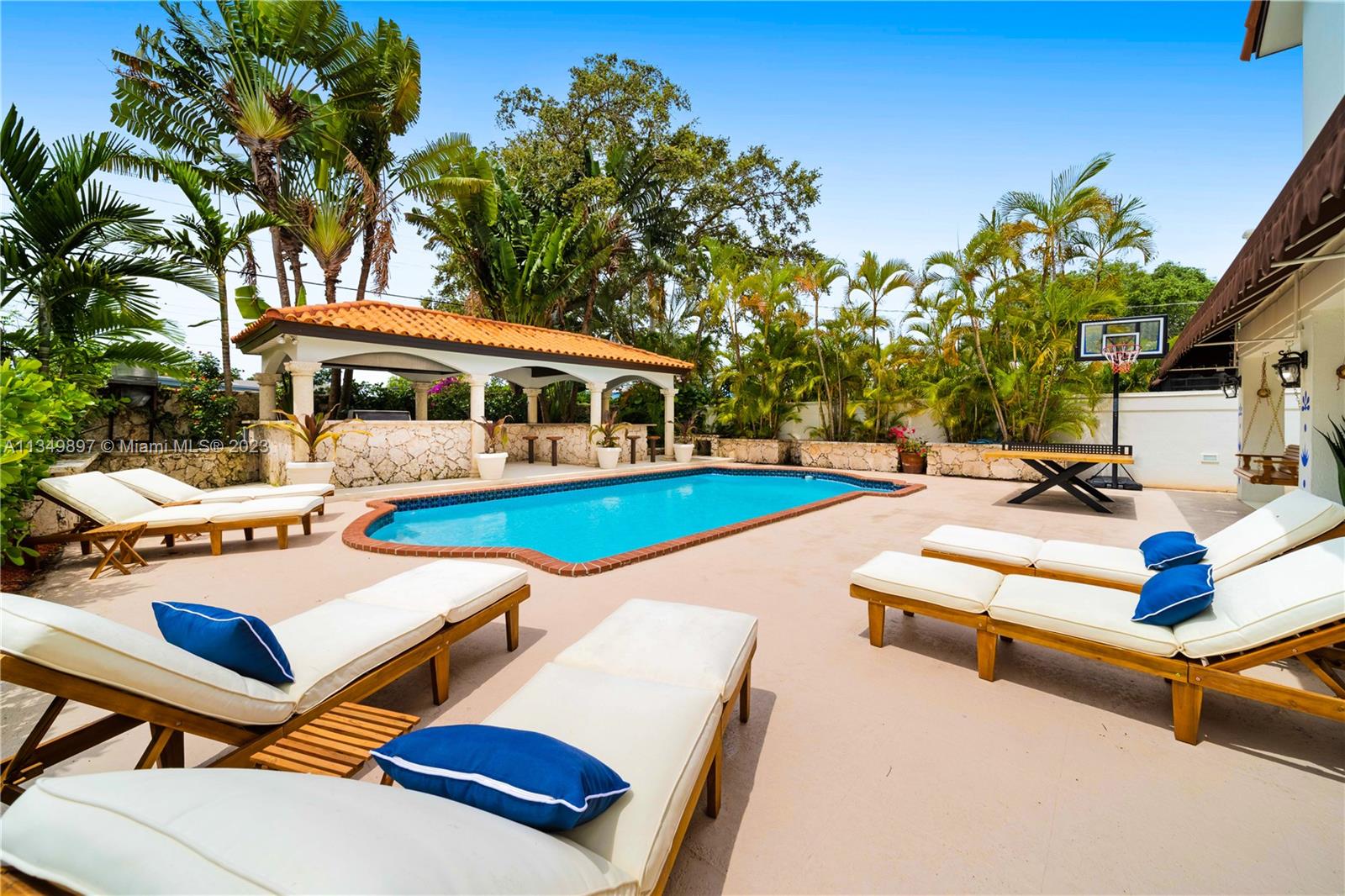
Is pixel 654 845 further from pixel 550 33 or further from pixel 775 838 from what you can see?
pixel 550 33

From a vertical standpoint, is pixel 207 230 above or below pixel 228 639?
above

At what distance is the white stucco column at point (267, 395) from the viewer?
12922 millimetres

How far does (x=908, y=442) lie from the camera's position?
1558cm

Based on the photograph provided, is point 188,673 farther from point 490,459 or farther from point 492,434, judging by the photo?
point 492,434

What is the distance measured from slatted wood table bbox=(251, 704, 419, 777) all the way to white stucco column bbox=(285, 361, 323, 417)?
10.00 m

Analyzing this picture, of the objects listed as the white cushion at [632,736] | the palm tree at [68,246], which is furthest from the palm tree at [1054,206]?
the palm tree at [68,246]

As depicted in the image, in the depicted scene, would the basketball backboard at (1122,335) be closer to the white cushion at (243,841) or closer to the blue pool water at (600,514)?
the blue pool water at (600,514)

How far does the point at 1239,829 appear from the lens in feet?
7.16

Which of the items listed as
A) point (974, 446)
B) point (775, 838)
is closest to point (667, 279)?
point (974, 446)

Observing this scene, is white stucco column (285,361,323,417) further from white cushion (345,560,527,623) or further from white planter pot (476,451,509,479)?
white cushion (345,560,527,623)

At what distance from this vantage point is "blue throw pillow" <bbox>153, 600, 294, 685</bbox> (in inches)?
90.0

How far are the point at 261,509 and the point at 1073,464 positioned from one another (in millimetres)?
12326

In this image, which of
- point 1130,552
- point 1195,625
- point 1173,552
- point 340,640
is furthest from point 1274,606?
point 340,640

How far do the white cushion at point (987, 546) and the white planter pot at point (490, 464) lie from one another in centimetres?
992
